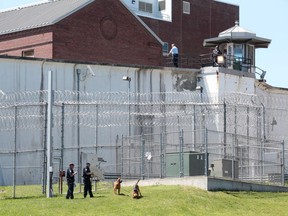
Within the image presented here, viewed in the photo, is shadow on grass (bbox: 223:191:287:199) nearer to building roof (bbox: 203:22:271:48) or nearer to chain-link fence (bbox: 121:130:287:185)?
chain-link fence (bbox: 121:130:287:185)

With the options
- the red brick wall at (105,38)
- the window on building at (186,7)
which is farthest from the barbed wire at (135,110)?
the window on building at (186,7)

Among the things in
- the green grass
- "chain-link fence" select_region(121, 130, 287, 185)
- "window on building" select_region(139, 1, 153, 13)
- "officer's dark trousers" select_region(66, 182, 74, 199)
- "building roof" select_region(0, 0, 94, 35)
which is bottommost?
the green grass

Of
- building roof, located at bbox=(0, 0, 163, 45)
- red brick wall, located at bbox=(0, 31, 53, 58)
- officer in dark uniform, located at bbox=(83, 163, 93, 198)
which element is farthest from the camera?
building roof, located at bbox=(0, 0, 163, 45)

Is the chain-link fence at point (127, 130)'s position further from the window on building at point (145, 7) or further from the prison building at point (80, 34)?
the window on building at point (145, 7)

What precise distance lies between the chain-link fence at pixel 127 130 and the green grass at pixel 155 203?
5.23 metres

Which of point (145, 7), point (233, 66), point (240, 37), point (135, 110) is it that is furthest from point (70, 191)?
point (145, 7)

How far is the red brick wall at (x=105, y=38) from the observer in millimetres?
53312

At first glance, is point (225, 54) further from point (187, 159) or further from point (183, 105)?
point (187, 159)

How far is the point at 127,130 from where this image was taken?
4469cm

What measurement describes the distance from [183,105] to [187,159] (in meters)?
10.7

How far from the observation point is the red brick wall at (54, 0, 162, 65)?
5331cm

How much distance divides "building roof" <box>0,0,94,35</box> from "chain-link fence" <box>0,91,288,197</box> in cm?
1000

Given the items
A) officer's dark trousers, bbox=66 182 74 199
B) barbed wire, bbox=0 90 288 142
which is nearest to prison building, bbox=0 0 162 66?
barbed wire, bbox=0 90 288 142

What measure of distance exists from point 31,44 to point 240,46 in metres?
12.6
